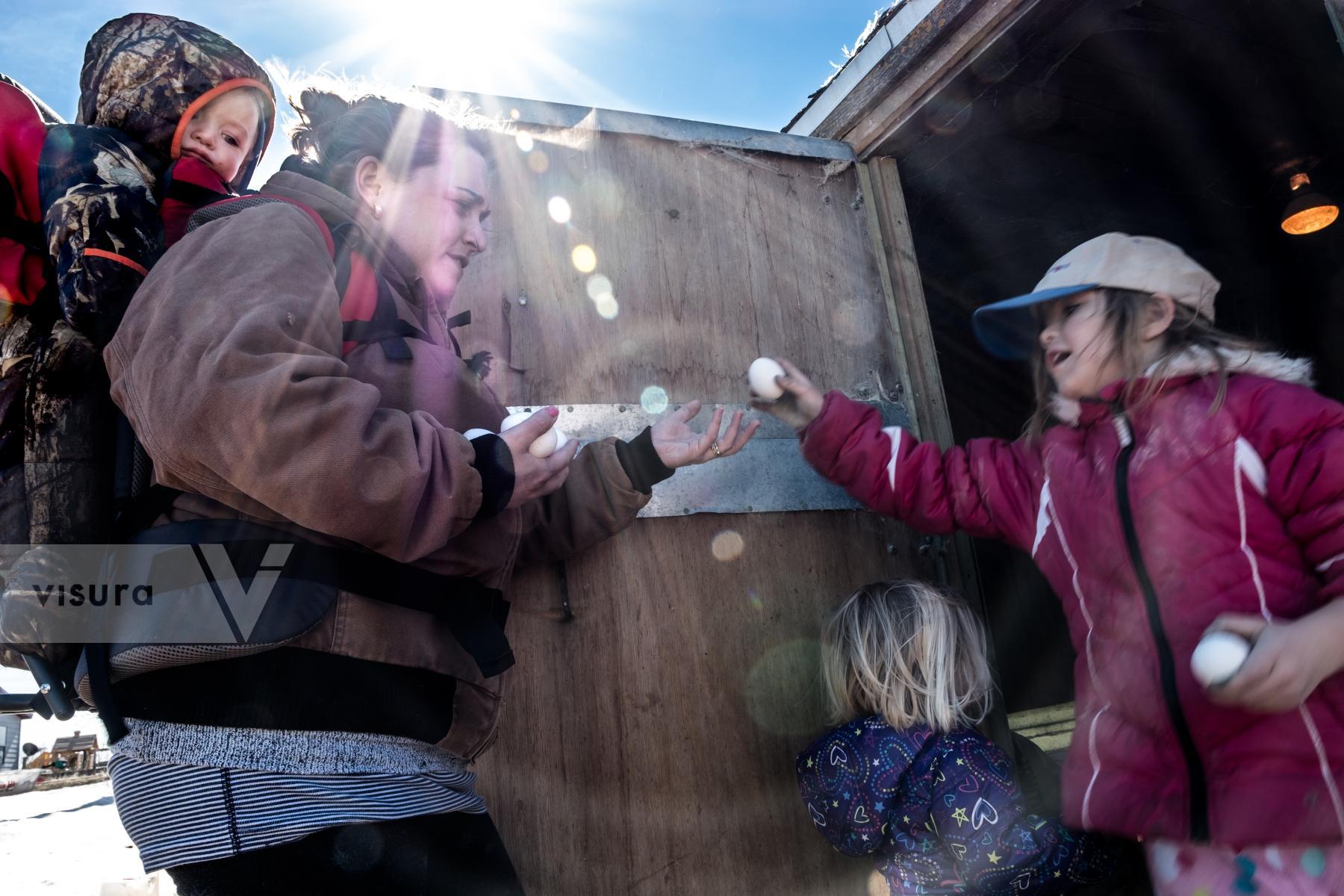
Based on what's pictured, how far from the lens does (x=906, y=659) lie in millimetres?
1942

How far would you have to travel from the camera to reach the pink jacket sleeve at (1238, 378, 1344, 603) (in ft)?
5.08

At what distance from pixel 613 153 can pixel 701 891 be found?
6.39 ft

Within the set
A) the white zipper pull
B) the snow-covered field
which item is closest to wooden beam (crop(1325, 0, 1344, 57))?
the white zipper pull

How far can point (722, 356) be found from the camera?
2396mm

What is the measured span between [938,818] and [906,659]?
13.3 inches

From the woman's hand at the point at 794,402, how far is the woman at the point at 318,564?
0.77m

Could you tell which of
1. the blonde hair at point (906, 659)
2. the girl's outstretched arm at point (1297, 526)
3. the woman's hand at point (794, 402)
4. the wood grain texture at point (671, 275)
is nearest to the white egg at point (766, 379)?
the woman's hand at point (794, 402)

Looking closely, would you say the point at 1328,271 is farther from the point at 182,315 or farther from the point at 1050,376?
the point at 182,315

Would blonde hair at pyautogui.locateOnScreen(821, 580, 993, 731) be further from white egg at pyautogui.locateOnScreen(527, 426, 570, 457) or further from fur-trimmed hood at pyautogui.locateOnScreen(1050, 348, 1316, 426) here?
white egg at pyautogui.locateOnScreen(527, 426, 570, 457)

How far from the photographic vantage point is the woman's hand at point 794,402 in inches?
81.7

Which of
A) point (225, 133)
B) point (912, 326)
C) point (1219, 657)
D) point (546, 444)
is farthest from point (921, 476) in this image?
point (225, 133)

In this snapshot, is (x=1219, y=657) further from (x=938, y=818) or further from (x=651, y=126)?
(x=651, y=126)

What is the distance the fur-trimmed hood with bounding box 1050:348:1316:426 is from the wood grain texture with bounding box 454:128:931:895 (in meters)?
0.85

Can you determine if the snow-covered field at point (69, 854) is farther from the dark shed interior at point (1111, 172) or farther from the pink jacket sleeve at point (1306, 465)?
the dark shed interior at point (1111, 172)
